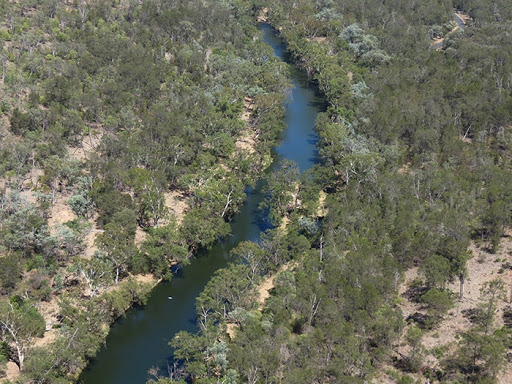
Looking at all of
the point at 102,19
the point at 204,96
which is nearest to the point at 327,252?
the point at 204,96

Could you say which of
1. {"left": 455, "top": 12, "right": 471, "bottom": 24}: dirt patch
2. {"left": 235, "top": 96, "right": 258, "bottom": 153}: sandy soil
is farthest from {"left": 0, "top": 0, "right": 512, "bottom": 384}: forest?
{"left": 455, "top": 12, "right": 471, "bottom": 24}: dirt patch

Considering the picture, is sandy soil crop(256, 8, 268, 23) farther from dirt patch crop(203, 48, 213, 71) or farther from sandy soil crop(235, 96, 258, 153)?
sandy soil crop(235, 96, 258, 153)

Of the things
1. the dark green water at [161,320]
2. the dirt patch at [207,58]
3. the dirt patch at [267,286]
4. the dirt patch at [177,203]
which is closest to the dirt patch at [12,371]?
the dark green water at [161,320]

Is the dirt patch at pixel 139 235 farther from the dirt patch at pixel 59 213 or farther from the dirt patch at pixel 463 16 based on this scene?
the dirt patch at pixel 463 16

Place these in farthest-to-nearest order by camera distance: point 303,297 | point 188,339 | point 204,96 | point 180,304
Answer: point 204,96
point 180,304
point 303,297
point 188,339

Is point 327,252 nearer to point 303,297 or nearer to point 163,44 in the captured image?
point 303,297

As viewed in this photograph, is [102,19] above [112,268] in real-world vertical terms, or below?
above
